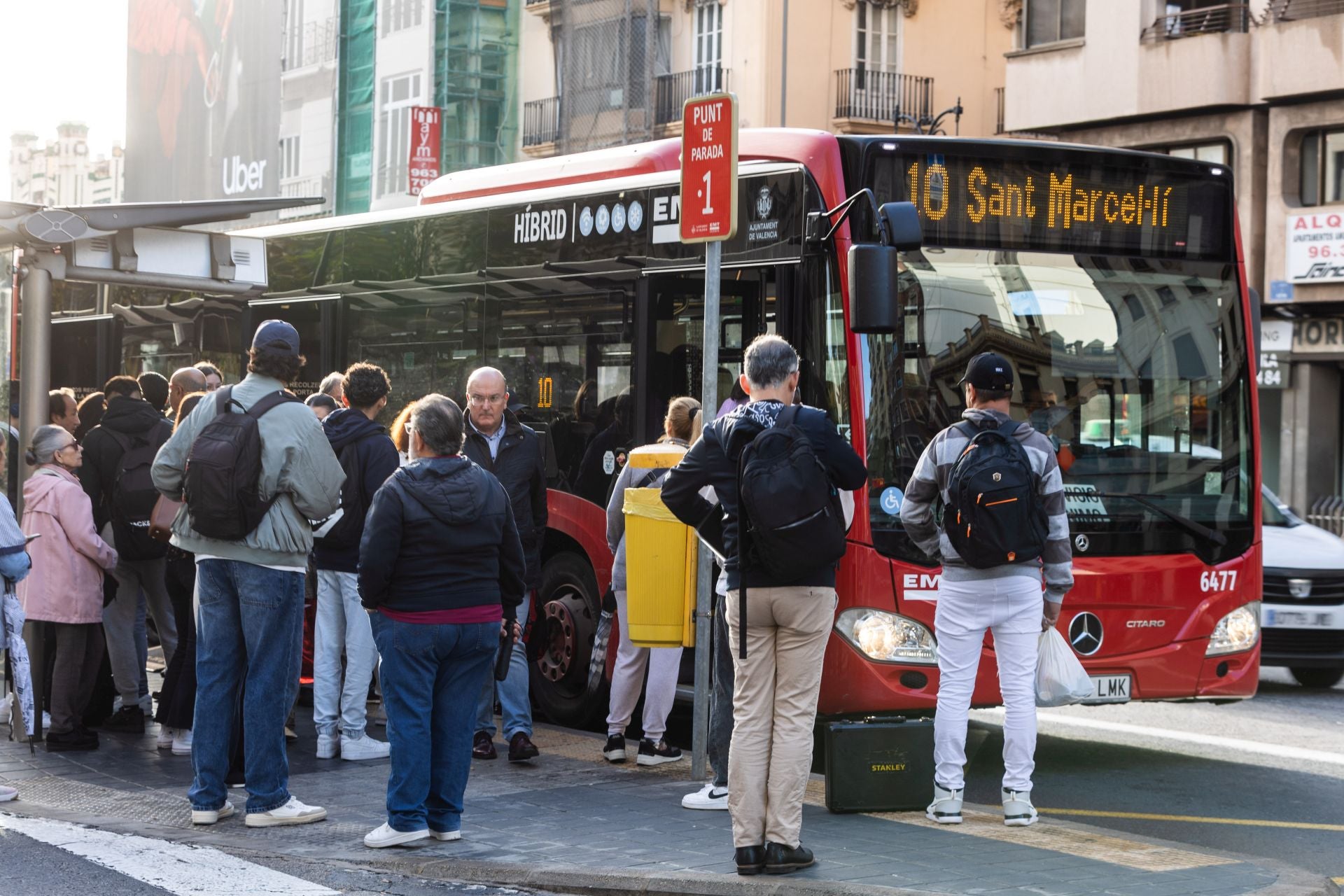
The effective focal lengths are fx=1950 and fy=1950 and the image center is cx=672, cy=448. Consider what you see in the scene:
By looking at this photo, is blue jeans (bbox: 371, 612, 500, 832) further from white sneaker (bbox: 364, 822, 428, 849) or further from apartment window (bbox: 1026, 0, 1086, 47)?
apartment window (bbox: 1026, 0, 1086, 47)

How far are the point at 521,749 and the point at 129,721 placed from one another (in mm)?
2384

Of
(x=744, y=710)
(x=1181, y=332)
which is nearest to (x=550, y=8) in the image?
(x=1181, y=332)

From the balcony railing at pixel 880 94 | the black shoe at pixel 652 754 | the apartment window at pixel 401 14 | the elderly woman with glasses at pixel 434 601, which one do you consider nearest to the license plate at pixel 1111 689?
the black shoe at pixel 652 754

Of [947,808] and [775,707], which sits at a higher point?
→ [775,707]

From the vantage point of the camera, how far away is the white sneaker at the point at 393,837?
7352 millimetres

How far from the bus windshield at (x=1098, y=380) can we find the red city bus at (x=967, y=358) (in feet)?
0.04

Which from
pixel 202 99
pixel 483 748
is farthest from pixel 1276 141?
pixel 202 99

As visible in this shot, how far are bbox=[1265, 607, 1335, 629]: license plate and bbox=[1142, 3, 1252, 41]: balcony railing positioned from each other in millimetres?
18131

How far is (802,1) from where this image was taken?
132ft

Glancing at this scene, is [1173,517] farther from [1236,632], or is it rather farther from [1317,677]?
[1317,677]

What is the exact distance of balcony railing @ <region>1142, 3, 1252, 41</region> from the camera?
29.5m

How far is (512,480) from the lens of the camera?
31.2 ft

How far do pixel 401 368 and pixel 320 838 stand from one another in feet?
17.2

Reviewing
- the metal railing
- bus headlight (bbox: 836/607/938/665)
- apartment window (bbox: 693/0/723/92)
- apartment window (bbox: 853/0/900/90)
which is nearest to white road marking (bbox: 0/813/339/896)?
bus headlight (bbox: 836/607/938/665)
